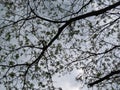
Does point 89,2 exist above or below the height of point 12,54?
above

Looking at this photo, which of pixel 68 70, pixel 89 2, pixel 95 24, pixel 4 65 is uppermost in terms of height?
pixel 89 2

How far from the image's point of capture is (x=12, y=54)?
15.8 meters

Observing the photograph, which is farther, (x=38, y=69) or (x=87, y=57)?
(x=87, y=57)

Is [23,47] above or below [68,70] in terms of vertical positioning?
above

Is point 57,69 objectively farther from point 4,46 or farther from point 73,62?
point 4,46

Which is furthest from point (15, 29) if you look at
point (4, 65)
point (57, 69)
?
point (57, 69)

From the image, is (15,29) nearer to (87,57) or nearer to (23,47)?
(23,47)

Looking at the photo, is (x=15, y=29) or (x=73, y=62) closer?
(x=15, y=29)

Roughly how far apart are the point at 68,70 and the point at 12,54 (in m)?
3.62

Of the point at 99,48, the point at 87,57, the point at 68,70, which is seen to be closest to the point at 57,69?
the point at 68,70

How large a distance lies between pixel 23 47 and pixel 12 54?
0.79m

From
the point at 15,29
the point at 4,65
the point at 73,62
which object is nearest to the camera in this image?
the point at 4,65

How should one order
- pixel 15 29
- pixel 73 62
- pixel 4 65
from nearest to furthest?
pixel 4 65 → pixel 15 29 → pixel 73 62

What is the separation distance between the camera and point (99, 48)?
18.1 m
